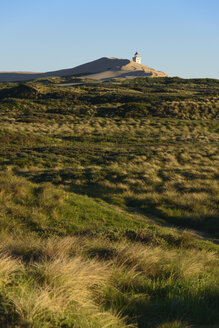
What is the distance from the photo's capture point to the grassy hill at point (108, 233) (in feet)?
12.4

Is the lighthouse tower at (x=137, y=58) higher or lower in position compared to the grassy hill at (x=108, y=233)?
higher

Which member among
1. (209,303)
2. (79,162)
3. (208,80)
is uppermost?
(208,80)

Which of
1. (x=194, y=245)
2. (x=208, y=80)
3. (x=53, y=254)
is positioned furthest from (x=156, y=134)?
(x=208, y=80)

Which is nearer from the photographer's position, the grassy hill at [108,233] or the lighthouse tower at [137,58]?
the grassy hill at [108,233]

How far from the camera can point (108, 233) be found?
7.61 metres

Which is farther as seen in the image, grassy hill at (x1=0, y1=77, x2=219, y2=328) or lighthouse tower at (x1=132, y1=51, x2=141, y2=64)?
lighthouse tower at (x1=132, y1=51, x2=141, y2=64)

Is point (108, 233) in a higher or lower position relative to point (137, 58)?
lower

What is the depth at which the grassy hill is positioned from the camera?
3773 millimetres

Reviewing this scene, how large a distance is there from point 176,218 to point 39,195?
505 centimetres

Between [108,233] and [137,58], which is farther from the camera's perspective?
[137,58]

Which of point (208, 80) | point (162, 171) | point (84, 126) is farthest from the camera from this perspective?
point (208, 80)

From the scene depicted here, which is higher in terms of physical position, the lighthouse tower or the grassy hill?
the lighthouse tower

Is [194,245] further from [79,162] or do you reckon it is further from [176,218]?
[79,162]

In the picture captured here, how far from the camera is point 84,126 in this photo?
38625 mm
